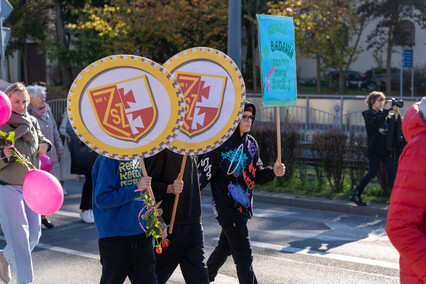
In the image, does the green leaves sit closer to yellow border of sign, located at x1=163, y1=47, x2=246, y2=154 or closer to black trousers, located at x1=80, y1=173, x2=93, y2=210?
yellow border of sign, located at x1=163, y1=47, x2=246, y2=154

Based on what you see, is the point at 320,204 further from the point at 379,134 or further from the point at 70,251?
the point at 70,251

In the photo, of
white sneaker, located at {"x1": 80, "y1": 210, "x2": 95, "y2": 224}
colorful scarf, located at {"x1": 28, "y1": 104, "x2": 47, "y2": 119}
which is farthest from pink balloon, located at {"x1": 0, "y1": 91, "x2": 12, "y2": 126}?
white sneaker, located at {"x1": 80, "y1": 210, "x2": 95, "y2": 224}

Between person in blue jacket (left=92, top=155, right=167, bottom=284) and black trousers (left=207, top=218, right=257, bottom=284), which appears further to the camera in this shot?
black trousers (left=207, top=218, right=257, bottom=284)

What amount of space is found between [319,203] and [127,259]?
6.27 m

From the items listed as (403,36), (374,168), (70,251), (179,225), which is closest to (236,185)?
(179,225)

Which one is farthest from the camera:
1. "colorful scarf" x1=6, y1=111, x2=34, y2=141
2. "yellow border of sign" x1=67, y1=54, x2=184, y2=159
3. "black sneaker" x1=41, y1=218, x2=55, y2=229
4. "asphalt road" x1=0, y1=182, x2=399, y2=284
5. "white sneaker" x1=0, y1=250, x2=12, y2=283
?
"black sneaker" x1=41, y1=218, x2=55, y2=229

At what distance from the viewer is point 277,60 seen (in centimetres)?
526

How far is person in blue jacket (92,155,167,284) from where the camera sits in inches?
168

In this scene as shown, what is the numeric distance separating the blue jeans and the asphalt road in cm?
63

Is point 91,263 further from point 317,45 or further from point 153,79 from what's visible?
point 317,45

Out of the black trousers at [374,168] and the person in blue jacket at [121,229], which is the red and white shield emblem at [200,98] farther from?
the black trousers at [374,168]

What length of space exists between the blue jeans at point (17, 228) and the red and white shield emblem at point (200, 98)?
5.75 ft

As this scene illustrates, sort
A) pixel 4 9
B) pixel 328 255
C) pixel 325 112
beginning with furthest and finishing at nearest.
A: pixel 325 112, pixel 4 9, pixel 328 255

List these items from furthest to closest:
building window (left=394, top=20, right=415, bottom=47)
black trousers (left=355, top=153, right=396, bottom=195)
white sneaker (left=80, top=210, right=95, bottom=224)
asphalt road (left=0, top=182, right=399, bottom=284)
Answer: building window (left=394, top=20, right=415, bottom=47), black trousers (left=355, top=153, right=396, bottom=195), white sneaker (left=80, top=210, right=95, bottom=224), asphalt road (left=0, top=182, right=399, bottom=284)
